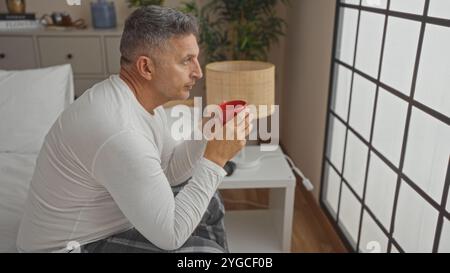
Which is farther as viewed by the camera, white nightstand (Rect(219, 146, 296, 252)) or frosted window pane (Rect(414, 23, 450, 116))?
white nightstand (Rect(219, 146, 296, 252))

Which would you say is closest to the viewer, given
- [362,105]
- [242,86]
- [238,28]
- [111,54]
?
[242,86]

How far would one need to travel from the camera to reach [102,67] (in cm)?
208

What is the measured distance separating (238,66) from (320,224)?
811mm

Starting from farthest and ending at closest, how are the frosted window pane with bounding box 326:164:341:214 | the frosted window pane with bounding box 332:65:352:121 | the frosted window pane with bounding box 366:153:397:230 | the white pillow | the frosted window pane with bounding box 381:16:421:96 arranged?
the frosted window pane with bounding box 326:164:341:214 → the frosted window pane with bounding box 332:65:352:121 → the white pillow → the frosted window pane with bounding box 366:153:397:230 → the frosted window pane with bounding box 381:16:421:96

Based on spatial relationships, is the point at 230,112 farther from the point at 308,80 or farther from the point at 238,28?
the point at 238,28

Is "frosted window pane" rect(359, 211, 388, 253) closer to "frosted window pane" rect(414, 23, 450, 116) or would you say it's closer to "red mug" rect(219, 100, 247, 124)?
"frosted window pane" rect(414, 23, 450, 116)

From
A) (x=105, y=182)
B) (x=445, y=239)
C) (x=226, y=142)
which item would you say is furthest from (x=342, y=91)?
(x=105, y=182)

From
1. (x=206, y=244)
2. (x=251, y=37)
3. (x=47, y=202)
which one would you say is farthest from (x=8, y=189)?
(x=251, y=37)

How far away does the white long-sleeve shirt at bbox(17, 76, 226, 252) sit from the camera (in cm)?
75

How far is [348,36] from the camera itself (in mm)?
1549

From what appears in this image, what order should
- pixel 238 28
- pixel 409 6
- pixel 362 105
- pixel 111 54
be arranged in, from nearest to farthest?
1. pixel 409 6
2. pixel 362 105
3. pixel 111 54
4. pixel 238 28

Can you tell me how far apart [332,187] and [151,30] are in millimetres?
1267

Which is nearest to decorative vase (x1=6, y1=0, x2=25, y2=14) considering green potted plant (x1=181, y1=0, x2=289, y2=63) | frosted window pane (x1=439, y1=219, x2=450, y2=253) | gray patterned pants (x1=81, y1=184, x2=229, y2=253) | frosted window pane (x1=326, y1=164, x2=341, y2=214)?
green potted plant (x1=181, y1=0, x2=289, y2=63)

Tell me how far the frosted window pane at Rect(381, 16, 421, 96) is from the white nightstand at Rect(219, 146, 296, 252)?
49 centimetres
